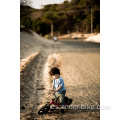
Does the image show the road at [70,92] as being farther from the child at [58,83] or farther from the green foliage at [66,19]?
the green foliage at [66,19]

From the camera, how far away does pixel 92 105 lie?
4543 millimetres

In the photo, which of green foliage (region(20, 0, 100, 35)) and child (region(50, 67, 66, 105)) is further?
green foliage (region(20, 0, 100, 35))

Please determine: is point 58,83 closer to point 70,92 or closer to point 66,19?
point 70,92

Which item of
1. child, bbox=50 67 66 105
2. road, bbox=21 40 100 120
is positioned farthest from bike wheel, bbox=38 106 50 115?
child, bbox=50 67 66 105

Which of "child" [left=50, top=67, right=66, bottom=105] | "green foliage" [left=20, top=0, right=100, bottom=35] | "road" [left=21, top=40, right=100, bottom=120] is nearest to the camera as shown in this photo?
"child" [left=50, top=67, right=66, bottom=105]

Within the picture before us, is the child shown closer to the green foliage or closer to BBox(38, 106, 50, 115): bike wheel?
BBox(38, 106, 50, 115): bike wheel

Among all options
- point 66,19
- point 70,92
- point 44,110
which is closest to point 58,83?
point 44,110

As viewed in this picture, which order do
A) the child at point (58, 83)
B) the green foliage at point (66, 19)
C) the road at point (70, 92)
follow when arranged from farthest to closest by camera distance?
the green foliage at point (66, 19)
the road at point (70, 92)
the child at point (58, 83)

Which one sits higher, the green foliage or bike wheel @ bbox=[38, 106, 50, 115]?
the green foliage

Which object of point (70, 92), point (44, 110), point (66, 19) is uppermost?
point (66, 19)

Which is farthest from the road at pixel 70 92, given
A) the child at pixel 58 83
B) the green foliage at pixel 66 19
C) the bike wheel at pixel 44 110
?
the green foliage at pixel 66 19
